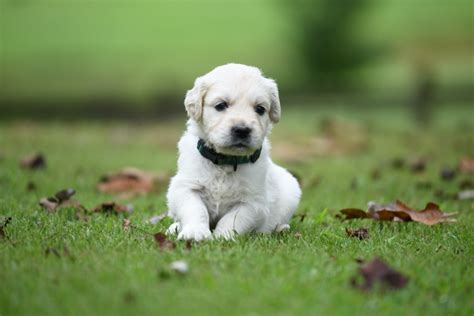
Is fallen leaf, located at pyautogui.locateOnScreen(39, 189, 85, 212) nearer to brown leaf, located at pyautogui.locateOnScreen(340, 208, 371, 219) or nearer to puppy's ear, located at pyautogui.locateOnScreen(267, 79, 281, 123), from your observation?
puppy's ear, located at pyautogui.locateOnScreen(267, 79, 281, 123)

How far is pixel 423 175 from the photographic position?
8.34 m

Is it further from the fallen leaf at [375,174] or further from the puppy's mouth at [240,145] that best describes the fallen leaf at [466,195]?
the puppy's mouth at [240,145]

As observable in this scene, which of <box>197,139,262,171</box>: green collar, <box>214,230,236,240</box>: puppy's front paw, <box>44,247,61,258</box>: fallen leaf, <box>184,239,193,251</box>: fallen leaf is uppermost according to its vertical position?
<box>197,139,262,171</box>: green collar

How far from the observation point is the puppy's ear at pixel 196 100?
4688 mm

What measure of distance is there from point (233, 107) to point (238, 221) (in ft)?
2.69

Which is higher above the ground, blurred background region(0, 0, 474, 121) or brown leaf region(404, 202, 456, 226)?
brown leaf region(404, 202, 456, 226)

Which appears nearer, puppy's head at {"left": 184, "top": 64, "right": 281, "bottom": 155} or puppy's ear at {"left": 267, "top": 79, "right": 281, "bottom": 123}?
puppy's head at {"left": 184, "top": 64, "right": 281, "bottom": 155}

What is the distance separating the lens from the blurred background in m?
22.7

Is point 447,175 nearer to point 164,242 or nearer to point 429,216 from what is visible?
point 429,216

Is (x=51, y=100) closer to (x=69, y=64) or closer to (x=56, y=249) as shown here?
(x=69, y=64)

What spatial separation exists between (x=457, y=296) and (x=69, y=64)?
2267 cm

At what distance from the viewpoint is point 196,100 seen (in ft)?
15.4

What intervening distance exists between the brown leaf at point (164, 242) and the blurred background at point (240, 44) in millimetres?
16804

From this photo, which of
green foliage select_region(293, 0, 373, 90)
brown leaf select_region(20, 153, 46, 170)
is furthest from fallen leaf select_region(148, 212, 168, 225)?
green foliage select_region(293, 0, 373, 90)
